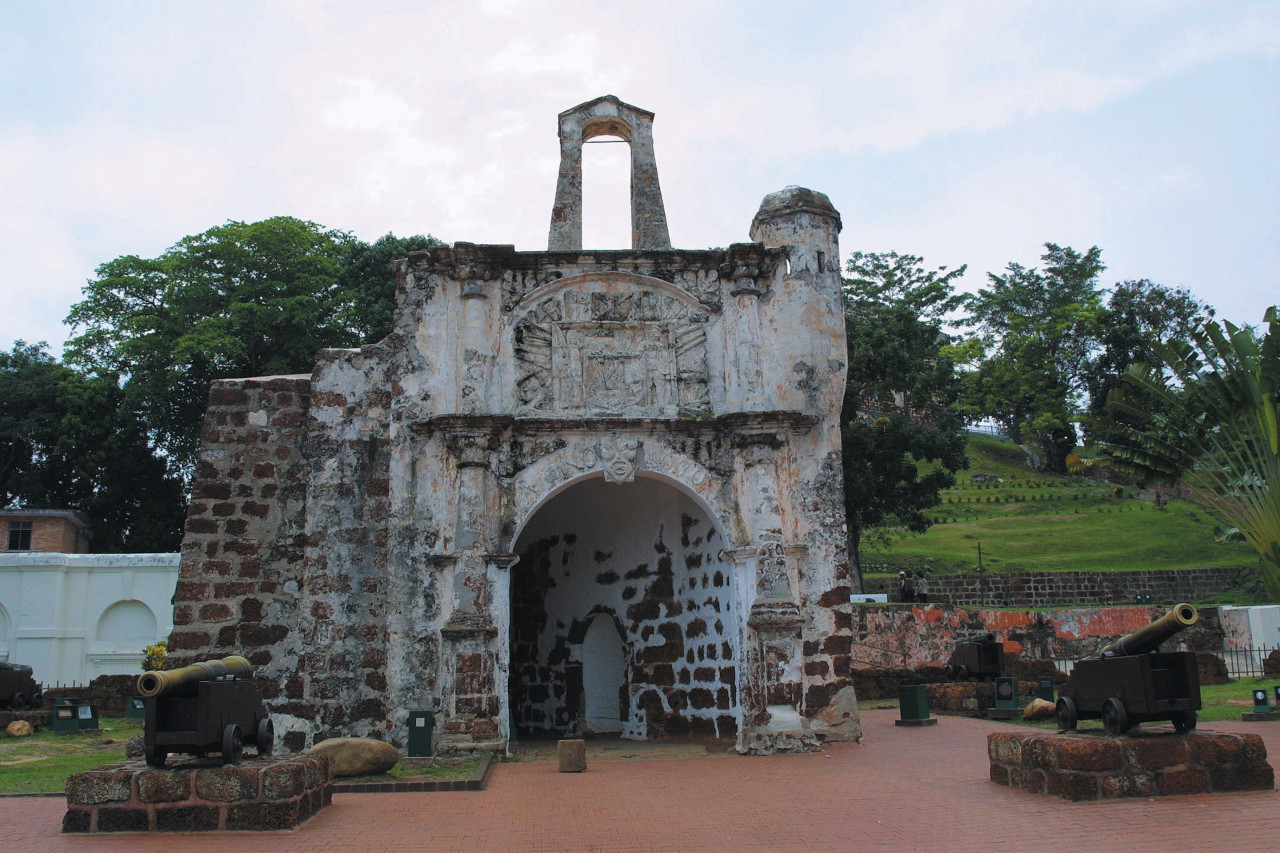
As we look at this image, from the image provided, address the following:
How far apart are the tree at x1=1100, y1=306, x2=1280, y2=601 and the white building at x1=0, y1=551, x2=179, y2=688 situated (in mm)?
22175

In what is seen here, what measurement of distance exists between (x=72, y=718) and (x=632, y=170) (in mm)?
11555

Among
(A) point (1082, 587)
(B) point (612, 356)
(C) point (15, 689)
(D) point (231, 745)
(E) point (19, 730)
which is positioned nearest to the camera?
(D) point (231, 745)

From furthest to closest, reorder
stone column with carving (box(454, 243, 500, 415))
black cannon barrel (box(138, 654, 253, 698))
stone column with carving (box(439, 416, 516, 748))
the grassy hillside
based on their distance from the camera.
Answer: the grassy hillside < stone column with carving (box(454, 243, 500, 415)) < stone column with carving (box(439, 416, 516, 748)) < black cannon barrel (box(138, 654, 253, 698))

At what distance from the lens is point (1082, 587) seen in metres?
29.7

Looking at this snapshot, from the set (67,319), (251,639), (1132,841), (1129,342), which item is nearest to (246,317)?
(67,319)

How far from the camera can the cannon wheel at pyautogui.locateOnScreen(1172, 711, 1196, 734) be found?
760cm

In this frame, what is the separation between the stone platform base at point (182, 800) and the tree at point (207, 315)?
2401 cm

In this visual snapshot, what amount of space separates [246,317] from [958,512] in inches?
1208

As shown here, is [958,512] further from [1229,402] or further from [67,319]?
[67,319]

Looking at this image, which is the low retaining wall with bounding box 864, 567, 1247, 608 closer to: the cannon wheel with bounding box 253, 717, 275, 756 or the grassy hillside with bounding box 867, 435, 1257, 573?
the grassy hillside with bounding box 867, 435, 1257, 573

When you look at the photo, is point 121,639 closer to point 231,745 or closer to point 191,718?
point 191,718

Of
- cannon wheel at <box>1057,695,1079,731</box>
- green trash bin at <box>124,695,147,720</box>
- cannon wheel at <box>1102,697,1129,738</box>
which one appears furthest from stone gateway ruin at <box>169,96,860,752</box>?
green trash bin at <box>124,695,147,720</box>

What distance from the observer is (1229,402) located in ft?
49.9

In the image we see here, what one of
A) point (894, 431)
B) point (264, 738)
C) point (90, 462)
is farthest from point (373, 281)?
point (264, 738)
